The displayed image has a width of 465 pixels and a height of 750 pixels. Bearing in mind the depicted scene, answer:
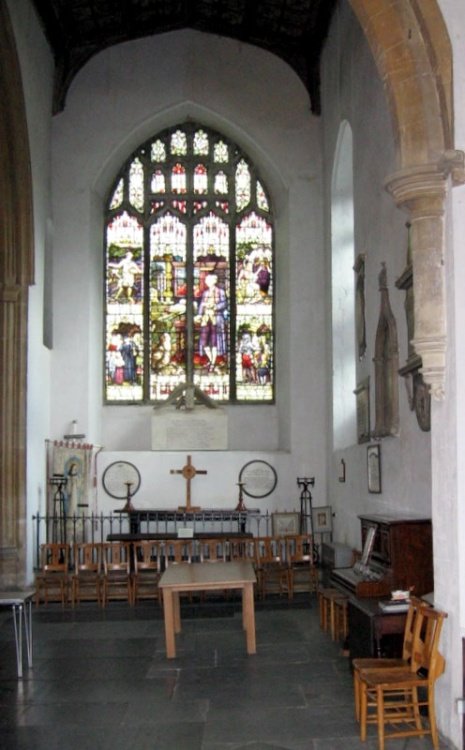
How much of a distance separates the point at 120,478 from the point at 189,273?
142 inches

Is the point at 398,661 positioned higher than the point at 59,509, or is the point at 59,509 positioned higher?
the point at 59,509

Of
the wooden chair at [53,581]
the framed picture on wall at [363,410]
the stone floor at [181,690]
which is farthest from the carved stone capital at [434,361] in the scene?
the wooden chair at [53,581]

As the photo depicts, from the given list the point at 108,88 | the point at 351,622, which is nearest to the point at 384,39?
the point at 351,622

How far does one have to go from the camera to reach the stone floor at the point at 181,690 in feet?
19.1

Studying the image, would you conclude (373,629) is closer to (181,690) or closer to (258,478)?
(181,690)

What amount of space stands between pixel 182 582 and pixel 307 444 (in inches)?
263

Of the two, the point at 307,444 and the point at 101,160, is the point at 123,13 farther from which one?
the point at 307,444

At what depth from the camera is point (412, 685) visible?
555cm

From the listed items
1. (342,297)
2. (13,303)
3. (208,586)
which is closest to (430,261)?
(208,586)

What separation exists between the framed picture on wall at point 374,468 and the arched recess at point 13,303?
457 centimetres

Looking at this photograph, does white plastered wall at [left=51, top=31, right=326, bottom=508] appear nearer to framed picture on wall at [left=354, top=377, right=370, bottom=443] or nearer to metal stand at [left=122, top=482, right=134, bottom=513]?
metal stand at [left=122, top=482, right=134, bottom=513]

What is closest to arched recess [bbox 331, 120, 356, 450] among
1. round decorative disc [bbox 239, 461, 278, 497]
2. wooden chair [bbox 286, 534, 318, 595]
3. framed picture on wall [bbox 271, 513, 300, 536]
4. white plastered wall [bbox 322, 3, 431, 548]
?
white plastered wall [bbox 322, 3, 431, 548]

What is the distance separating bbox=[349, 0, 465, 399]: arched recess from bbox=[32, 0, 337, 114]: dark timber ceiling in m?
7.97

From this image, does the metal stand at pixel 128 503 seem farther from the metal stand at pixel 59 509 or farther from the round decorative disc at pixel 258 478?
the round decorative disc at pixel 258 478
